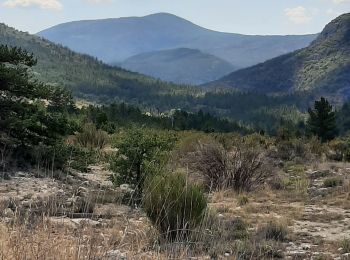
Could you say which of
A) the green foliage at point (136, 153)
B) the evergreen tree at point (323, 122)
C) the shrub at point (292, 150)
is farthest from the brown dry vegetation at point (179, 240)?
the evergreen tree at point (323, 122)

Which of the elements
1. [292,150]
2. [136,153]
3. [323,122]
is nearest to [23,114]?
[136,153]

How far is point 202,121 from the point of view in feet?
202

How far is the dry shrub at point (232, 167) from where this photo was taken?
12633 millimetres

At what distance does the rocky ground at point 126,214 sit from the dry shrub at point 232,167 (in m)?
0.49

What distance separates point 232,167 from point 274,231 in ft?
17.2

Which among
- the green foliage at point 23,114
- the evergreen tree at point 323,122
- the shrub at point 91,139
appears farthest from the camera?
the evergreen tree at point 323,122

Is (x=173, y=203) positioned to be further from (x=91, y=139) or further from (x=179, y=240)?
(x=91, y=139)

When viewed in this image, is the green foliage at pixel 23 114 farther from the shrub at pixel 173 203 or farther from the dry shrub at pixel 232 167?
the shrub at pixel 173 203

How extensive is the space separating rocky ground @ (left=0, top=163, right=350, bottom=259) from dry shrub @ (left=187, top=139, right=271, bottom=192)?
490mm

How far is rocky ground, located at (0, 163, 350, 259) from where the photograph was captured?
4.30 m

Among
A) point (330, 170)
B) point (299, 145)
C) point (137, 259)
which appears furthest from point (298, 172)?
point (137, 259)

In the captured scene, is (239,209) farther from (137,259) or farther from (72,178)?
(137,259)

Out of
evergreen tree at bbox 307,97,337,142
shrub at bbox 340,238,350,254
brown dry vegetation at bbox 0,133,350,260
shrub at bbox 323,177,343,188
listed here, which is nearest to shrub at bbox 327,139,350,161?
brown dry vegetation at bbox 0,133,350,260

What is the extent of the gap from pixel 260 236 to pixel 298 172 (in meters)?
10.3
